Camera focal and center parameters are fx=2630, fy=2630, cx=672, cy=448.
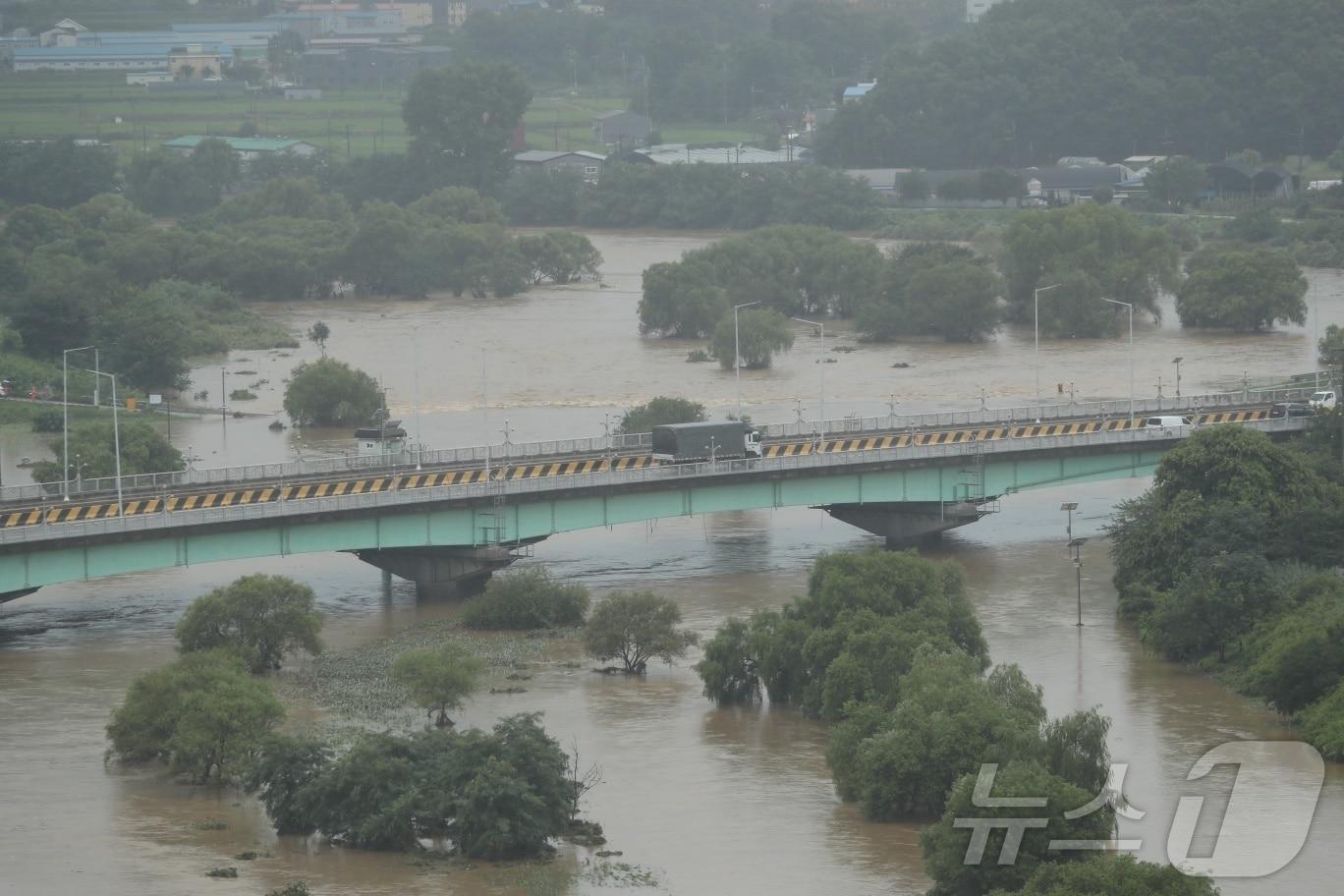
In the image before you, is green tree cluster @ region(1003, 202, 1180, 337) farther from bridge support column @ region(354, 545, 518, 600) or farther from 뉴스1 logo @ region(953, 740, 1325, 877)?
뉴스1 logo @ region(953, 740, 1325, 877)

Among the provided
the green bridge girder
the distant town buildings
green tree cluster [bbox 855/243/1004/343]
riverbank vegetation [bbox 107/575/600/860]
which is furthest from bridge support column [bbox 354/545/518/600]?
the distant town buildings

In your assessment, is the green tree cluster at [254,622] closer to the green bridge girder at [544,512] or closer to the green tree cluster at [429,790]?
the green bridge girder at [544,512]

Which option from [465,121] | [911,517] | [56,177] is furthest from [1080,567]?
[56,177]

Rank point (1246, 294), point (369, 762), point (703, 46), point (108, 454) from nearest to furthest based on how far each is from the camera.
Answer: point (369, 762)
point (108, 454)
point (1246, 294)
point (703, 46)

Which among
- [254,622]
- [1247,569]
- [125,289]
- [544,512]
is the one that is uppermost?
[125,289]

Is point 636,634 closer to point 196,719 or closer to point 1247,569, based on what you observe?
point 196,719

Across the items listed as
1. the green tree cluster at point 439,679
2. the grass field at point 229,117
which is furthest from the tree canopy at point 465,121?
the green tree cluster at point 439,679
